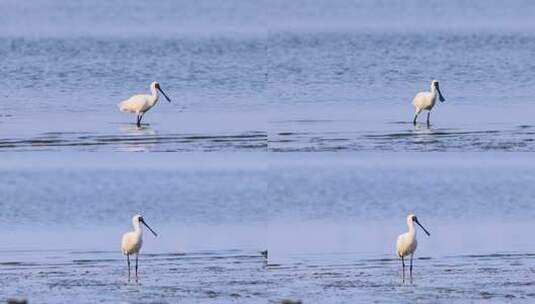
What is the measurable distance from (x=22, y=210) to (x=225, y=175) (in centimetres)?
264

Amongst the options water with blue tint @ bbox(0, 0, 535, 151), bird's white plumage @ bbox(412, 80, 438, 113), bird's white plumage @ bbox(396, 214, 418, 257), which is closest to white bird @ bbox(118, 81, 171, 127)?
water with blue tint @ bbox(0, 0, 535, 151)

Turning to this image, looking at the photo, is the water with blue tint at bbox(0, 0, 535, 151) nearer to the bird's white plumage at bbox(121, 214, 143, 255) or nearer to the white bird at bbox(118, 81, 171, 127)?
the white bird at bbox(118, 81, 171, 127)

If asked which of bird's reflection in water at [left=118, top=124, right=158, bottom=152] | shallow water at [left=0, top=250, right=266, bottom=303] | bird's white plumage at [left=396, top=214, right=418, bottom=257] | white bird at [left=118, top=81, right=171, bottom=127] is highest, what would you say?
white bird at [left=118, top=81, right=171, bottom=127]

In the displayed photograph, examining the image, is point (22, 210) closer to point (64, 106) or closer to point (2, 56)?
point (64, 106)

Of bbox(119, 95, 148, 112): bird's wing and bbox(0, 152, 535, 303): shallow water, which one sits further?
bbox(119, 95, 148, 112): bird's wing

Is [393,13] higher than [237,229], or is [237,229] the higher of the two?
[393,13]

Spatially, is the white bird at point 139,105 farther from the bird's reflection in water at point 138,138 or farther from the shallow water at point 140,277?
the shallow water at point 140,277

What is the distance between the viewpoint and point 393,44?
172 ft

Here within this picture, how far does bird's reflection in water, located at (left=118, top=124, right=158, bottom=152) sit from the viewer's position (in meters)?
22.4

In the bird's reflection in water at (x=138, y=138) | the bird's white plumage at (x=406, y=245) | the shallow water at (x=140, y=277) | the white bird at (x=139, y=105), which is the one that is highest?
the white bird at (x=139, y=105)

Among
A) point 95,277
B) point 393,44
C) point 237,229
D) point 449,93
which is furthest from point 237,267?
point 393,44

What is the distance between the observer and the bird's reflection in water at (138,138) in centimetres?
2245

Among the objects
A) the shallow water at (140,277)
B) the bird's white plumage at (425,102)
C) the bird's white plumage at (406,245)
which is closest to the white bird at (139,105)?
the bird's white plumage at (425,102)

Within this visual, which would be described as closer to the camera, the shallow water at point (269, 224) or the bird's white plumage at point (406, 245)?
the shallow water at point (269, 224)
